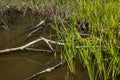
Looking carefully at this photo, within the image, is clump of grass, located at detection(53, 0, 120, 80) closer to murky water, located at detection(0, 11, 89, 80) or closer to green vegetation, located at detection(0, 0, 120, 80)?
green vegetation, located at detection(0, 0, 120, 80)

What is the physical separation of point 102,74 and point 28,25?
1723mm

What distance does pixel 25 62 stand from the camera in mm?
2678

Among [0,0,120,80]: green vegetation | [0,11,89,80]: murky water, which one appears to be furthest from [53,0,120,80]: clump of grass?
[0,11,89,80]: murky water

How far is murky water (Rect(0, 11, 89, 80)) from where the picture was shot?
2.36 metres

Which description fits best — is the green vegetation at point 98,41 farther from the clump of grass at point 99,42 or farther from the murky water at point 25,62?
the murky water at point 25,62

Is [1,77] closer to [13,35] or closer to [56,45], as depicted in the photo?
[56,45]

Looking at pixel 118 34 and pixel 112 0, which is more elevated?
pixel 112 0

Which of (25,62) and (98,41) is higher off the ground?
(98,41)

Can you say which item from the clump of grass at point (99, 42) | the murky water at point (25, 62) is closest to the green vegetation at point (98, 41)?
the clump of grass at point (99, 42)

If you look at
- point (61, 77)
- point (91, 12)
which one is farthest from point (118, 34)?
point (61, 77)

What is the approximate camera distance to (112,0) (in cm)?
237

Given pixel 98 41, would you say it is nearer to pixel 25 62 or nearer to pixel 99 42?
pixel 99 42

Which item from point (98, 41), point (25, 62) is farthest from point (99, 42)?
point (25, 62)

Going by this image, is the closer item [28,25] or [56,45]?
[56,45]
